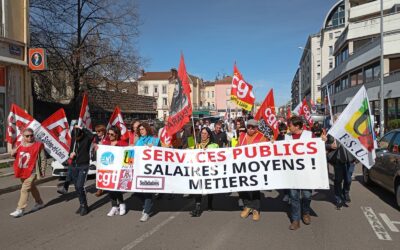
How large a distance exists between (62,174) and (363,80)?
33.0 m

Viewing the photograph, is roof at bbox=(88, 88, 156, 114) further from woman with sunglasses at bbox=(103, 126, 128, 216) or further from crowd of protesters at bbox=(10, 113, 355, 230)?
woman with sunglasses at bbox=(103, 126, 128, 216)

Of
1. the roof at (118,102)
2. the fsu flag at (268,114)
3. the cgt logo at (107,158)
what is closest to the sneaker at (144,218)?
the cgt logo at (107,158)

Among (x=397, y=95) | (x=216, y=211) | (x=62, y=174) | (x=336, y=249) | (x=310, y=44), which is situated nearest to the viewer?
(x=336, y=249)

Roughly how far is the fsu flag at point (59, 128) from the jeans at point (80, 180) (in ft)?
4.59

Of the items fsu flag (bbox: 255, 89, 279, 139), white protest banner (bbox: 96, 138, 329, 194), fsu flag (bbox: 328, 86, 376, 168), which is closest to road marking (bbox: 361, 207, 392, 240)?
fsu flag (bbox: 328, 86, 376, 168)

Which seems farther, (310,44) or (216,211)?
(310,44)

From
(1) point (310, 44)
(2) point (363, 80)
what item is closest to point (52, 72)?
(2) point (363, 80)

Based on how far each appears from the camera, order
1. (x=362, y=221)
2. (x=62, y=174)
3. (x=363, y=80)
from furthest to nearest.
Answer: (x=363, y=80), (x=62, y=174), (x=362, y=221)

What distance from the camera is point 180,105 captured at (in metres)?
7.08

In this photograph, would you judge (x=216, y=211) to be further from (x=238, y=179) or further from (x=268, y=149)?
(x=268, y=149)

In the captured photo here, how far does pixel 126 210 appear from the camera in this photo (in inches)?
275

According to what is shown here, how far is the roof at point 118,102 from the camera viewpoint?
72.4 feet

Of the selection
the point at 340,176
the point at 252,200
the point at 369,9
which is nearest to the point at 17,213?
the point at 252,200

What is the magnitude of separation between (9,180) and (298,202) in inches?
336
